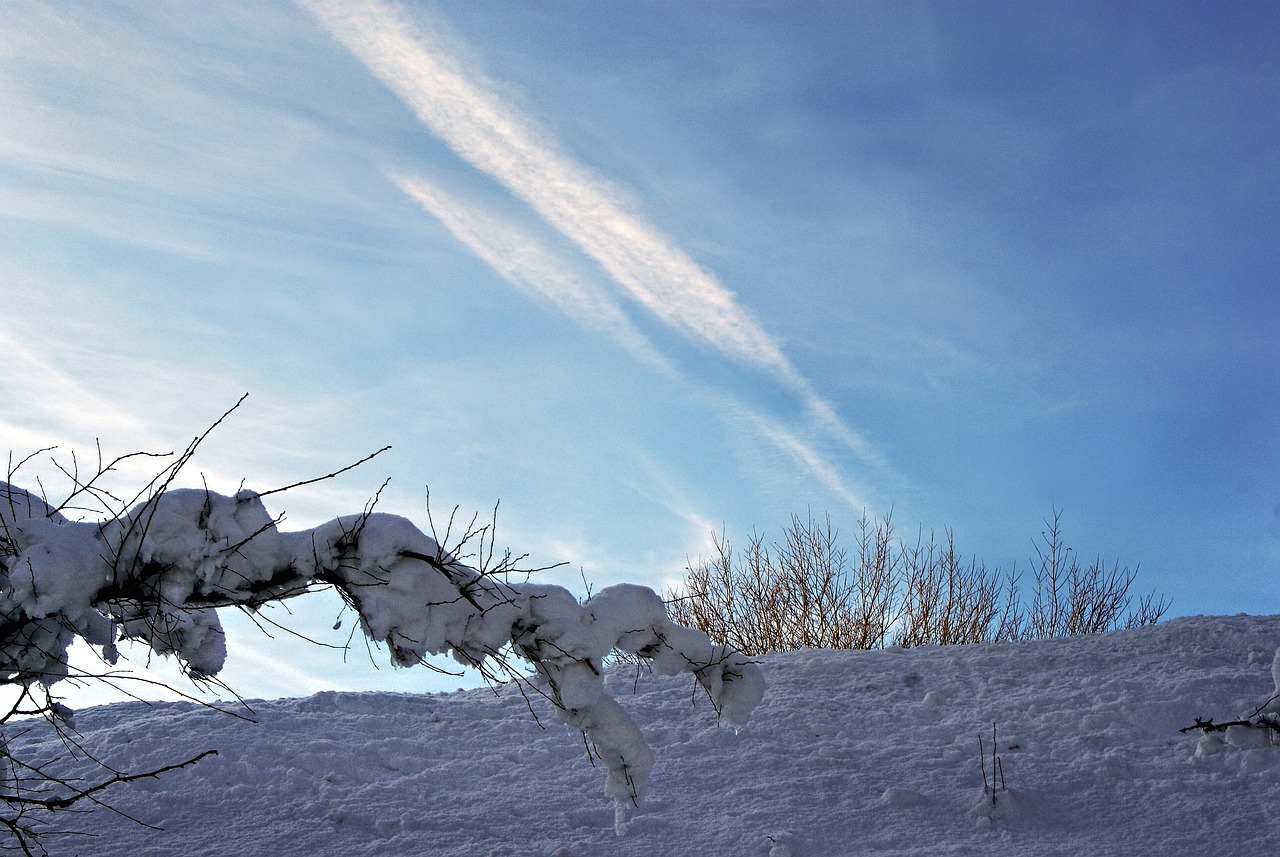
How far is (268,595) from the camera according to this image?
3.81 m

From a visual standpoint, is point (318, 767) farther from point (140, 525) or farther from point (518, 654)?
point (140, 525)

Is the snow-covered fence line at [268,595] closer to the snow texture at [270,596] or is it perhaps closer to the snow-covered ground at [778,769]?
the snow texture at [270,596]

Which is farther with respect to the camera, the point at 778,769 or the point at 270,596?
the point at 778,769

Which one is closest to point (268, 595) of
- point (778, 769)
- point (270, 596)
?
point (270, 596)

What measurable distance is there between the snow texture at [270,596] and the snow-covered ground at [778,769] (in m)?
0.95

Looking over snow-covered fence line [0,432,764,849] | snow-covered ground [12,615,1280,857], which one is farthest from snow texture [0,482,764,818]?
snow-covered ground [12,615,1280,857]

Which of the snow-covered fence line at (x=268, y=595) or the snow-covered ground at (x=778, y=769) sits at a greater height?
the snow-covered fence line at (x=268, y=595)

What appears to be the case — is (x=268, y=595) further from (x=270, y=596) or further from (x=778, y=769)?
(x=778, y=769)

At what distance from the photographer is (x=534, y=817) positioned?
16.6ft

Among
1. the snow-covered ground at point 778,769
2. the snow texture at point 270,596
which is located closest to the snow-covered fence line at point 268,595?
the snow texture at point 270,596

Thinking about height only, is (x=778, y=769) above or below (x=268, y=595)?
below

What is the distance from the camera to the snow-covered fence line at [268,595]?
3570 millimetres

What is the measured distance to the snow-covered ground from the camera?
4.72 meters

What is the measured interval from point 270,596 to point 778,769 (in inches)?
124
